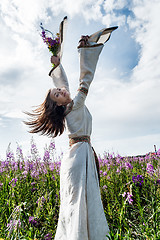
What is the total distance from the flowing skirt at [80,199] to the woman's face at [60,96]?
0.53 metres

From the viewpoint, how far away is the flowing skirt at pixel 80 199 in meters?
2.05

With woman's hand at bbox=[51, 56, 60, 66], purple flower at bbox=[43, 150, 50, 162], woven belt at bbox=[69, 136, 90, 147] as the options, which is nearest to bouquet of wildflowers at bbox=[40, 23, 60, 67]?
woman's hand at bbox=[51, 56, 60, 66]

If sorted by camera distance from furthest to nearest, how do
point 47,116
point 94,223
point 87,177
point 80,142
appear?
point 47,116, point 80,142, point 87,177, point 94,223

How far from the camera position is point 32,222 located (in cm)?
290

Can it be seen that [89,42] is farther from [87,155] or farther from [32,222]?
[32,222]

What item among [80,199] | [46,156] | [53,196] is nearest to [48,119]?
[80,199]

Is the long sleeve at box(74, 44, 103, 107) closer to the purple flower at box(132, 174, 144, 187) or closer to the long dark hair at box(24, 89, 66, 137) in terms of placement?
the long dark hair at box(24, 89, 66, 137)

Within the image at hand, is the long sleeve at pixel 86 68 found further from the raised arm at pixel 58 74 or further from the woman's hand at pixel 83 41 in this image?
the raised arm at pixel 58 74

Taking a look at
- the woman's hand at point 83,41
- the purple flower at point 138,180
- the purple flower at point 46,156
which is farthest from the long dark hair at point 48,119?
the purple flower at point 46,156

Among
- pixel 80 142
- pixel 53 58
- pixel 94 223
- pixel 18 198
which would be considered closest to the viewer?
pixel 94 223

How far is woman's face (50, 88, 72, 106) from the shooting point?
2.53 m

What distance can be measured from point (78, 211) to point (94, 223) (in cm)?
19

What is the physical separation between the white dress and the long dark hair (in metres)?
0.14

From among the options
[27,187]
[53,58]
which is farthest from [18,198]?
[53,58]
